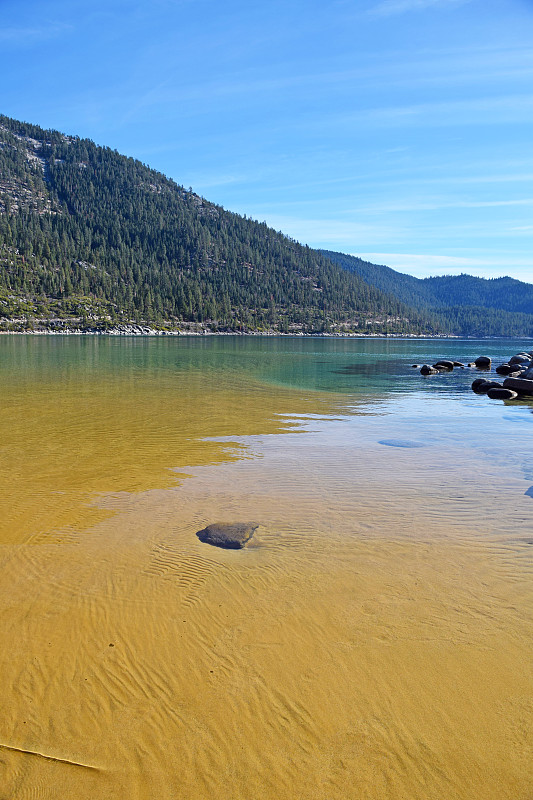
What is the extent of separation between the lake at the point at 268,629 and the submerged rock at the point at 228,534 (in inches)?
7.3

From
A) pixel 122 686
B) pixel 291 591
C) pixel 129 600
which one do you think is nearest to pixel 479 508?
pixel 291 591

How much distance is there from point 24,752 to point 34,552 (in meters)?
3.90

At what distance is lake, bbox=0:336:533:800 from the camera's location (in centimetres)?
389

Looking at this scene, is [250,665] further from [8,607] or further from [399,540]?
[399,540]

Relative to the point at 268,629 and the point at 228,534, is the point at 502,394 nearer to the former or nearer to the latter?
the point at 228,534

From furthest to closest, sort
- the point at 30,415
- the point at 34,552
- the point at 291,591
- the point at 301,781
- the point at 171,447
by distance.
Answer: the point at 30,415
the point at 171,447
the point at 34,552
the point at 291,591
the point at 301,781

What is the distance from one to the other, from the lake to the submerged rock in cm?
19

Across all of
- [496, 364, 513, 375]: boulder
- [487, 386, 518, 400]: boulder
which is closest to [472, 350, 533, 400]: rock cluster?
[487, 386, 518, 400]: boulder

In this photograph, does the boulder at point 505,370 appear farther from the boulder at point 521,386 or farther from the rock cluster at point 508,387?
the boulder at point 521,386

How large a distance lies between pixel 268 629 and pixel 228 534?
2631 millimetres

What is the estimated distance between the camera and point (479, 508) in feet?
31.4

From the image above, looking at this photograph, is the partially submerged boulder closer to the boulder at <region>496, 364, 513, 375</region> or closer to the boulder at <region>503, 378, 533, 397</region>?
the boulder at <region>496, 364, 513, 375</region>

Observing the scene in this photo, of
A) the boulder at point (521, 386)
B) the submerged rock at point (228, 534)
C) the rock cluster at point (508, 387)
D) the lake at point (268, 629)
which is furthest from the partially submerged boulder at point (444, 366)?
the submerged rock at point (228, 534)

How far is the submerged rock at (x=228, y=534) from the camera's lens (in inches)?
307
